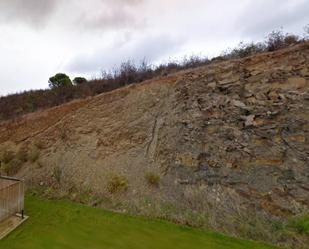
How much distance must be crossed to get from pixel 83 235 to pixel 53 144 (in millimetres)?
7464

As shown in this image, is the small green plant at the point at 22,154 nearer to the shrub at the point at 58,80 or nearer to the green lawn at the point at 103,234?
the green lawn at the point at 103,234

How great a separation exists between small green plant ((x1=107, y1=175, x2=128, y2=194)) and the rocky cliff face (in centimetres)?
4

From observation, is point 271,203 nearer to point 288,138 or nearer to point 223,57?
point 288,138

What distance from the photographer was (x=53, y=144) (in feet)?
48.1

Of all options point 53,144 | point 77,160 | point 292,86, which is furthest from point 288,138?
point 53,144

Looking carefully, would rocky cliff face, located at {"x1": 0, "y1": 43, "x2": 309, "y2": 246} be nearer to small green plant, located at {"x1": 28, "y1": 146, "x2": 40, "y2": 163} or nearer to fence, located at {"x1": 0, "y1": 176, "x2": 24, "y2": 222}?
small green plant, located at {"x1": 28, "y1": 146, "x2": 40, "y2": 163}

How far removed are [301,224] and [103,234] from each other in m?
5.19

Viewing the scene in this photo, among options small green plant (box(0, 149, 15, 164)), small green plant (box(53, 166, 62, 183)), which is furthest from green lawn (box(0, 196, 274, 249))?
small green plant (box(0, 149, 15, 164))

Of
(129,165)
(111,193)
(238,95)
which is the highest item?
(238,95)

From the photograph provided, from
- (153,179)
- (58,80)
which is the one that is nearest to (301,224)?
(153,179)

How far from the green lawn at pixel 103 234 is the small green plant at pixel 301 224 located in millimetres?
1097

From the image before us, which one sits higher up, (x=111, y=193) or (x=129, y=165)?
(x=129, y=165)

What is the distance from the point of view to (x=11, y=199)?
888cm

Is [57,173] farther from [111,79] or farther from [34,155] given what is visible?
[111,79]
